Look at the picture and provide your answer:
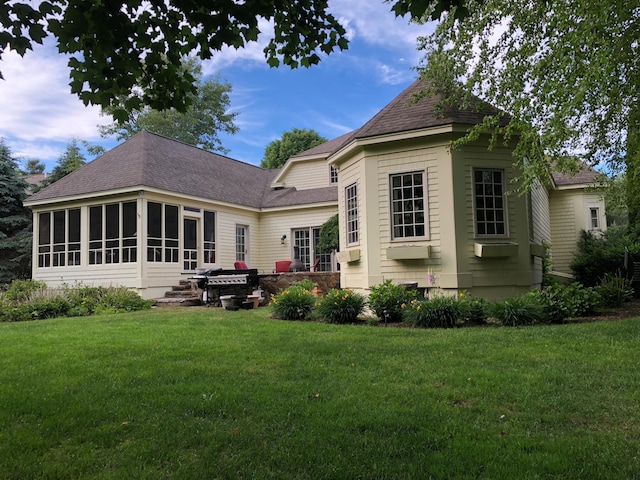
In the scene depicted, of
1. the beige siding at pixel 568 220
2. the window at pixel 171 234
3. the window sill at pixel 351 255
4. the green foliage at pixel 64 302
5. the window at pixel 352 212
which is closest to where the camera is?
the window sill at pixel 351 255

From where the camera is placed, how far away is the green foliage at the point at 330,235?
15.7 m

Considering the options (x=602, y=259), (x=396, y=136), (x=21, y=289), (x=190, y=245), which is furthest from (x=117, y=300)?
(x=602, y=259)

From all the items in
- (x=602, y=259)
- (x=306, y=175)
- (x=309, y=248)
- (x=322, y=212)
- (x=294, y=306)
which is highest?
(x=306, y=175)

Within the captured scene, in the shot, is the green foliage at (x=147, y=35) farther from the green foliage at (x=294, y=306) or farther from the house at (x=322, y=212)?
the house at (x=322, y=212)

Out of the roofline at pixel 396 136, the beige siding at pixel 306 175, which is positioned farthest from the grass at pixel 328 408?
the beige siding at pixel 306 175

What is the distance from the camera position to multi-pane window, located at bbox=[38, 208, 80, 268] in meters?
15.1

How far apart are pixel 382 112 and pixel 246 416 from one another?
907 centimetres

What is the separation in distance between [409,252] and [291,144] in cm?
3021

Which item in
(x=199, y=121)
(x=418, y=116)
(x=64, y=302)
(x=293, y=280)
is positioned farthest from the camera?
(x=199, y=121)

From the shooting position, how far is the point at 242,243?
58.9 feet

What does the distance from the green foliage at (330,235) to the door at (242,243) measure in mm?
3410

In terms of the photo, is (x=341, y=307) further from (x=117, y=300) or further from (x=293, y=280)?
(x=117, y=300)

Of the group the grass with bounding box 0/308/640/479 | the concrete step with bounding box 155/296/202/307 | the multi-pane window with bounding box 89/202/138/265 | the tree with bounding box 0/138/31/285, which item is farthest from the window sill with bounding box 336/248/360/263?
the tree with bounding box 0/138/31/285

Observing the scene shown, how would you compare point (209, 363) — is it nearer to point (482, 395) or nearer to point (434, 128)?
point (482, 395)
